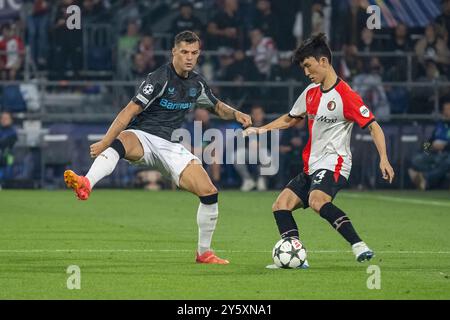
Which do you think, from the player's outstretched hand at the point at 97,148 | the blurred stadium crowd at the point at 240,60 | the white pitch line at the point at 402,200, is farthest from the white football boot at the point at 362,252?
the blurred stadium crowd at the point at 240,60

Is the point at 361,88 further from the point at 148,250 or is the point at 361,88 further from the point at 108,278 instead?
the point at 108,278

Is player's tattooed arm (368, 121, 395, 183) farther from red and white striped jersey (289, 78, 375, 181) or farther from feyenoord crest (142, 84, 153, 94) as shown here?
feyenoord crest (142, 84, 153, 94)

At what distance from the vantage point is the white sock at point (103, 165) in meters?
12.0

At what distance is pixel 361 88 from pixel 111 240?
11.8 m

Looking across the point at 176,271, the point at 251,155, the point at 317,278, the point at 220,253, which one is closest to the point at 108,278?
the point at 176,271

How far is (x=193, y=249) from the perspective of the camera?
14.0m

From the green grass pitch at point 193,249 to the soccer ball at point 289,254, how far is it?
126mm

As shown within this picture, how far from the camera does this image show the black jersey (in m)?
12.6

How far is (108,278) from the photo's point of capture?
11.0m

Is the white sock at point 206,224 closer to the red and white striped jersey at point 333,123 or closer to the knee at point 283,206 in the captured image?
the knee at point 283,206

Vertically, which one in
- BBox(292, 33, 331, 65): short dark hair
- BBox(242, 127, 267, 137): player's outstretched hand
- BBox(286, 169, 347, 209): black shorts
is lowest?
BBox(286, 169, 347, 209): black shorts

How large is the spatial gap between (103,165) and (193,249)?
7.47 ft
